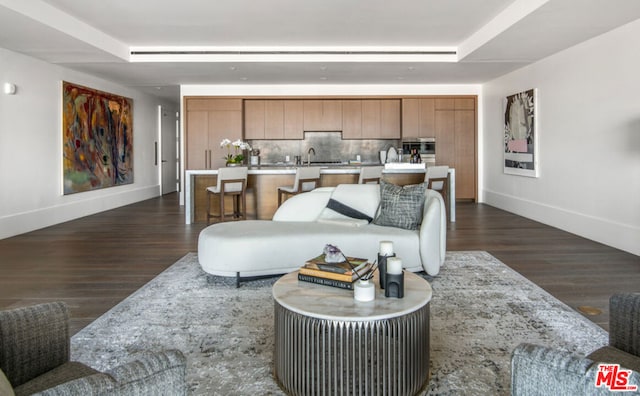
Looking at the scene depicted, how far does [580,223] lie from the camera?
20.3ft

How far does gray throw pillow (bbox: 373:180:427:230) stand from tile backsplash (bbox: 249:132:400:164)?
6325 mm

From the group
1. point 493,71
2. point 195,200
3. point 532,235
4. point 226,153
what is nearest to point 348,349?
point 532,235

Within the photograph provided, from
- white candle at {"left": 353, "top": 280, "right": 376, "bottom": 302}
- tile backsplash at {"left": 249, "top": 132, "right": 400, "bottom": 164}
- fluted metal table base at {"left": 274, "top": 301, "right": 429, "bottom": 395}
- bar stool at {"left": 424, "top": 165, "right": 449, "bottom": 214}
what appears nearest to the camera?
fluted metal table base at {"left": 274, "top": 301, "right": 429, "bottom": 395}

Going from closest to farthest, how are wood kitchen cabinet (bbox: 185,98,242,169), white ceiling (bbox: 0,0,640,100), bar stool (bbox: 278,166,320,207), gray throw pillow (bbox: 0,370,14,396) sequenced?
gray throw pillow (bbox: 0,370,14,396) → white ceiling (bbox: 0,0,640,100) → bar stool (bbox: 278,166,320,207) → wood kitchen cabinet (bbox: 185,98,242,169)

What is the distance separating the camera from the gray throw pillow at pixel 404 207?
4070 mm

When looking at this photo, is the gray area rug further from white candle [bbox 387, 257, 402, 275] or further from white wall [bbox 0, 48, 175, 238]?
white wall [bbox 0, 48, 175, 238]

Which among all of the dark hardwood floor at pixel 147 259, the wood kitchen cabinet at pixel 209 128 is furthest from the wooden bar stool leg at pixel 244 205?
the wood kitchen cabinet at pixel 209 128

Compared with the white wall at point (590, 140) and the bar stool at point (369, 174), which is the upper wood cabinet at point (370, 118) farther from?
the bar stool at point (369, 174)

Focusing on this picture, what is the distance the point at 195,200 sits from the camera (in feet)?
24.5

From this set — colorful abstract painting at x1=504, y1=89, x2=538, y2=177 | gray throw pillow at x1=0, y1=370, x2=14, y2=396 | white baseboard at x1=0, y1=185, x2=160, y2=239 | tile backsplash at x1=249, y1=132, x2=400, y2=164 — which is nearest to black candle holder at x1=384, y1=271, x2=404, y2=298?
gray throw pillow at x1=0, y1=370, x2=14, y2=396

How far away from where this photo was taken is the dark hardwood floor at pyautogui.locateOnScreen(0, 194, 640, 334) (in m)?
3.57

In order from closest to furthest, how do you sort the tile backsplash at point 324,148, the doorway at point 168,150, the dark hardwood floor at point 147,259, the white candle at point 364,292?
the white candle at point 364,292, the dark hardwood floor at point 147,259, the tile backsplash at point 324,148, the doorway at point 168,150

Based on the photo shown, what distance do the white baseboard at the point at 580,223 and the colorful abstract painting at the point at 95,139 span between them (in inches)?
315

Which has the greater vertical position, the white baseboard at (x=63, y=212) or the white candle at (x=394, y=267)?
the white candle at (x=394, y=267)
